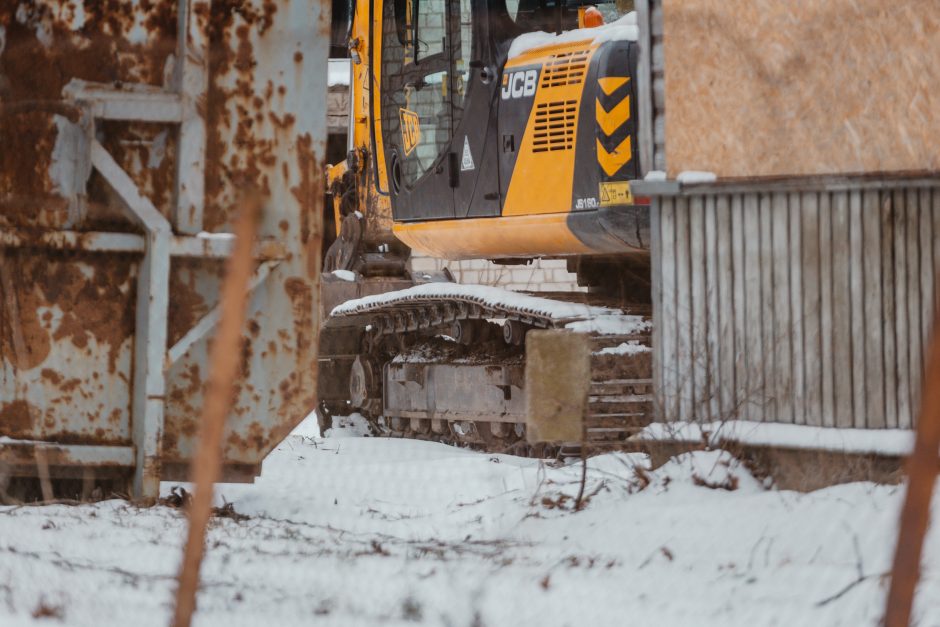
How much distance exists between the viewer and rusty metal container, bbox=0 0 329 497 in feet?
19.2

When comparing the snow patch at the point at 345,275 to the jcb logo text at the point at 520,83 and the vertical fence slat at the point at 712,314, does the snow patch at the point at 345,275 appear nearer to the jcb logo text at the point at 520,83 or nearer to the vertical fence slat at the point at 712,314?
the jcb logo text at the point at 520,83

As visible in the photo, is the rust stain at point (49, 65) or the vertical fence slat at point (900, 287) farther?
the vertical fence slat at point (900, 287)

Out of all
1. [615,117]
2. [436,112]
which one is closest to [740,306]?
[615,117]

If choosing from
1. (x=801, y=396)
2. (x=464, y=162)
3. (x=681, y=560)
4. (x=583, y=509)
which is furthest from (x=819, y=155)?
(x=464, y=162)

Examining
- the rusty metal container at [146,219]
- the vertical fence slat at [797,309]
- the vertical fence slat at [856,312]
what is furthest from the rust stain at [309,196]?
the vertical fence slat at [856,312]

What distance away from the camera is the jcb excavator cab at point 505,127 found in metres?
7.92

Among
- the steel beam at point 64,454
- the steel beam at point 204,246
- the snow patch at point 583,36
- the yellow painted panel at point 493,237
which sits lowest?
the steel beam at point 64,454

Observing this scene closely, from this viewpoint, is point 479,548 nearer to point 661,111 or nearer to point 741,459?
point 741,459

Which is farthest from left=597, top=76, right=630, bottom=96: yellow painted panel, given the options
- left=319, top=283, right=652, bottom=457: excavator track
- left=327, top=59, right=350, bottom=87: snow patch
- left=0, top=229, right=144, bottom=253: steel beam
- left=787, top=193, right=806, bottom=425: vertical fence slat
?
left=327, top=59, right=350, bottom=87: snow patch

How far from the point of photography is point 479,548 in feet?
16.8

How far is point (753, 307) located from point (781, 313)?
13cm

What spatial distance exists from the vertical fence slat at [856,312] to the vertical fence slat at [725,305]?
53 cm

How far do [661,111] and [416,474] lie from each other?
288 cm

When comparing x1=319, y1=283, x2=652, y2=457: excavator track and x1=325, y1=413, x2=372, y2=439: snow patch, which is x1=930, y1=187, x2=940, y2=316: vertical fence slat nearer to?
x1=319, y1=283, x2=652, y2=457: excavator track
